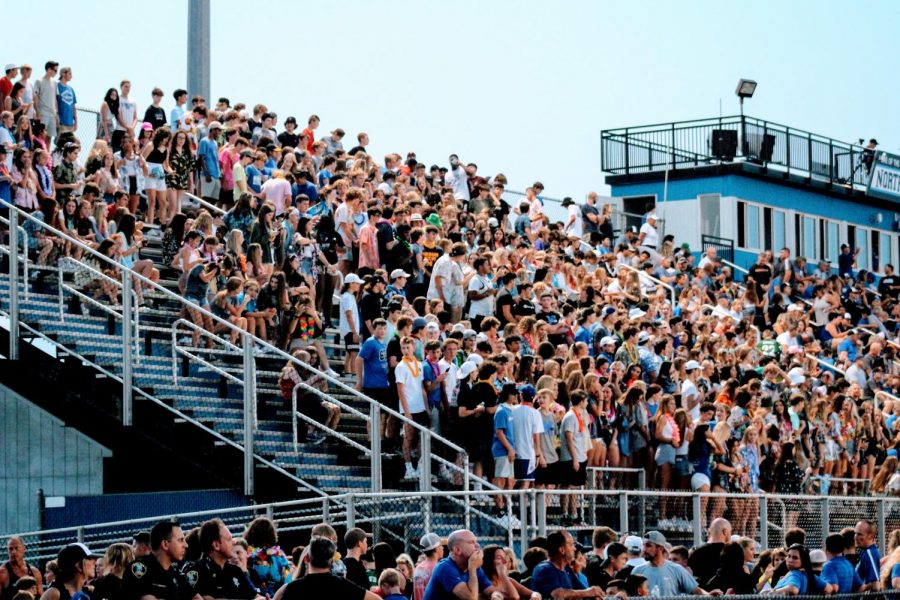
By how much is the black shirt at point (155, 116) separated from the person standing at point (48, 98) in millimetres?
1626

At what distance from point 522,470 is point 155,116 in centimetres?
1024

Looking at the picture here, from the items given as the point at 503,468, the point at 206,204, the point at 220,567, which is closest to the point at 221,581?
the point at 220,567

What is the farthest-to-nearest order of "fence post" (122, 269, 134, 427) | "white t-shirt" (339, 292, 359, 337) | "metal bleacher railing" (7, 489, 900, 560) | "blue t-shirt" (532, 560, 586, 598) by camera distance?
1. "white t-shirt" (339, 292, 359, 337)
2. "fence post" (122, 269, 134, 427)
3. "metal bleacher railing" (7, 489, 900, 560)
4. "blue t-shirt" (532, 560, 586, 598)

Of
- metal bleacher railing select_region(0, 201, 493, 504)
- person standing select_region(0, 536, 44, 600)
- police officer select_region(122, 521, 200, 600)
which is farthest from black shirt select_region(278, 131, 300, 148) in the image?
police officer select_region(122, 521, 200, 600)

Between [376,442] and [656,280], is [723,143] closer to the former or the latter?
[656,280]

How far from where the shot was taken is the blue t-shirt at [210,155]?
24328 millimetres

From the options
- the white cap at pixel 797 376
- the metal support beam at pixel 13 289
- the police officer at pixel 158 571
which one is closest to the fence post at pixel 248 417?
the metal support beam at pixel 13 289

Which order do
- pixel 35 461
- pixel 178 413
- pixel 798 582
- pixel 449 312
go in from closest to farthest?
1. pixel 798 582
2. pixel 178 413
3. pixel 35 461
4. pixel 449 312

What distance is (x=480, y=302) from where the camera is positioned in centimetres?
2253

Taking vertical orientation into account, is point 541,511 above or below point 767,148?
below

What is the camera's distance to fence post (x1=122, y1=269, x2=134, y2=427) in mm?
18359

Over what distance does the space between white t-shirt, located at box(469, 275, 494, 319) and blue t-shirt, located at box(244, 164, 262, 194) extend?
3839 mm

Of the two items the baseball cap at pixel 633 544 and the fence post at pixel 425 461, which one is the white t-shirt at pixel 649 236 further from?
the baseball cap at pixel 633 544

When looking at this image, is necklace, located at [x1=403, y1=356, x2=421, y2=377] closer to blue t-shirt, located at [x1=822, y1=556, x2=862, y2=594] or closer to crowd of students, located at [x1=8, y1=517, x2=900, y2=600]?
crowd of students, located at [x1=8, y1=517, x2=900, y2=600]
